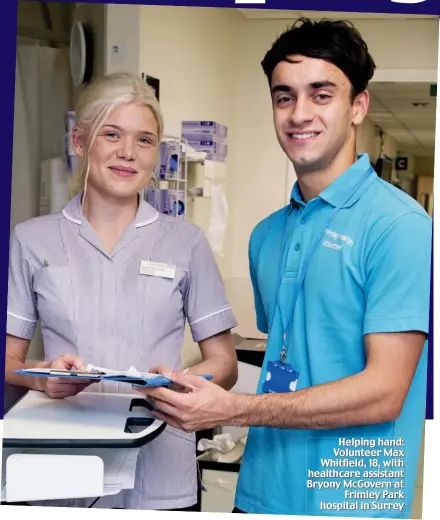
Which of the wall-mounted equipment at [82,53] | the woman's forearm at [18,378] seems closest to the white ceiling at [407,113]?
the wall-mounted equipment at [82,53]

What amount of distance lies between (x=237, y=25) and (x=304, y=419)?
3.15 feet

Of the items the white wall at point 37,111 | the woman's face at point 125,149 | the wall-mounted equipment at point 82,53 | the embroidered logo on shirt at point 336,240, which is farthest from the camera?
the white wall at point 37,111

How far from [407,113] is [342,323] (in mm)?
920

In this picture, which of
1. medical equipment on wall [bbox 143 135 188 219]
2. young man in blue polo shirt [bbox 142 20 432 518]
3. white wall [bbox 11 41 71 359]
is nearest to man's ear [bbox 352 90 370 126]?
young man in blue polo shirt [bbox 142 20 432 518]

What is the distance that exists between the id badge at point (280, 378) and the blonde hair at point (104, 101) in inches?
23.0

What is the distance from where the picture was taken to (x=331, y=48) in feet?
5.98

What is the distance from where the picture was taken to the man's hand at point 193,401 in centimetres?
177

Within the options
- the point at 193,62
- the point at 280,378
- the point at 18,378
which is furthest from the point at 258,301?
the point at 193,62

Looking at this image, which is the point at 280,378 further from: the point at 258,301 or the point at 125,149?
the point at 125,149

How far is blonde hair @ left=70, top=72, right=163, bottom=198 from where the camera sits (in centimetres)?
193

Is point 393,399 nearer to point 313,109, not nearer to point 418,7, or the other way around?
point 313,109

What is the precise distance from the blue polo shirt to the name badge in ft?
0.64

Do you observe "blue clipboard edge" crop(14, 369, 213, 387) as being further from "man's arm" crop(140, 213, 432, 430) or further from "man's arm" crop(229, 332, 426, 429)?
"man's arm" crop(229, 332, 426, 429)

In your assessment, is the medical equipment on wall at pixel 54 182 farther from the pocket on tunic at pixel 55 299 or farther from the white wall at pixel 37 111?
the pocket on tunic at pixel 55 299
